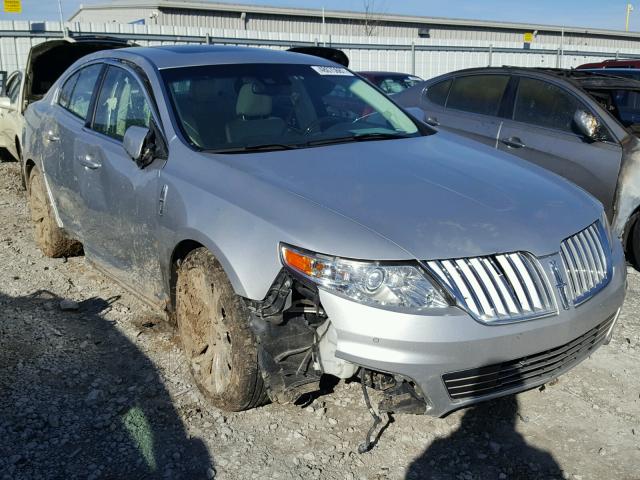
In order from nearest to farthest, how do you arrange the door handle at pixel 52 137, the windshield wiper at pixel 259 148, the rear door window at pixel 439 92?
the windshield wiper at pixel 259 148 → the door handle at pixel 52 137 → the rear door window at pixel 439 92

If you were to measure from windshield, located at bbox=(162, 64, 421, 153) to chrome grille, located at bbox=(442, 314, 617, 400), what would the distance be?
161 centimetres

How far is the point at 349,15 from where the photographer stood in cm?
3666

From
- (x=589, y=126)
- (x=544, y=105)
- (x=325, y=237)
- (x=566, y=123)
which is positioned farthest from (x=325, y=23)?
(x=325, y=237)

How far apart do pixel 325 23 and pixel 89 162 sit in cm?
3408

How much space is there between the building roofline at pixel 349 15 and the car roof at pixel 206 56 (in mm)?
27467

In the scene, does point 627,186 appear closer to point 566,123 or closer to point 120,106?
point 566,123

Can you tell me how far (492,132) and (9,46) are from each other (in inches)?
495

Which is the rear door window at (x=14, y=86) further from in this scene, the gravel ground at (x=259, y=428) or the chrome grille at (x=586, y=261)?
the chrome grille at (x=586, y=261)

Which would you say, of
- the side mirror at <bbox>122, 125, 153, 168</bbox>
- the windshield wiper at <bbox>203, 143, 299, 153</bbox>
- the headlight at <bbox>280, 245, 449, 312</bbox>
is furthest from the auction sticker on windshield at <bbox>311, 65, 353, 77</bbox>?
the headlight at <bbox>280, 245, 449, 312</bbox>

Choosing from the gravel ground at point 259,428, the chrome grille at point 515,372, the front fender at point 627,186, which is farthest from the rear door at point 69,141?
the front fender at point 627,186

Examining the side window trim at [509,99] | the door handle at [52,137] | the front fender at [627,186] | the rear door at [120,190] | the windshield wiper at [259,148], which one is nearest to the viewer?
the windshield wiper at [259,148]

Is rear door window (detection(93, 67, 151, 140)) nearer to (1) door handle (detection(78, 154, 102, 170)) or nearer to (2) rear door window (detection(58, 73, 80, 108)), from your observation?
(1) door handle (detection(78, 154, 102, 170))

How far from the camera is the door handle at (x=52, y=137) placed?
Answer: 4.96 m

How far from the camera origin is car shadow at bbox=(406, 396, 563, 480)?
2900 mm
